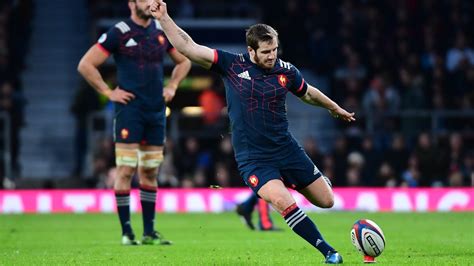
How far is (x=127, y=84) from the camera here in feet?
43.0

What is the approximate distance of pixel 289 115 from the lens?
82.3 ft

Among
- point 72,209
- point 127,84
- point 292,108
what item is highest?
point 127,84

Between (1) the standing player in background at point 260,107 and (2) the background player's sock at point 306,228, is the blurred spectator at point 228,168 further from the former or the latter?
(2) the background player's sock at point 306,228

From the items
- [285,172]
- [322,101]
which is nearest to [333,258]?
[285,172]

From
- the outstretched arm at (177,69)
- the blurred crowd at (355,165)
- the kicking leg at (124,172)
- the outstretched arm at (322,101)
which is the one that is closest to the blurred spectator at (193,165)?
the blurred crowd at (355,165)

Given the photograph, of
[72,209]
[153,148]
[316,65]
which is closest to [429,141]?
[316,65]

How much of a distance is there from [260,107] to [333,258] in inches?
62.8

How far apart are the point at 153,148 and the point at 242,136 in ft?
10.2

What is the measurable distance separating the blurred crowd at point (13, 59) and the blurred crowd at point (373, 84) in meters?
1.82

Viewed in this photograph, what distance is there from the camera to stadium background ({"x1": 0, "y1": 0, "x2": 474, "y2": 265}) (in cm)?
2188

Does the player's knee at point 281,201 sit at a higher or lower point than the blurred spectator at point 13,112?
higher

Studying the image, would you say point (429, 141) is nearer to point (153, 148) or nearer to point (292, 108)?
point (292, 108)

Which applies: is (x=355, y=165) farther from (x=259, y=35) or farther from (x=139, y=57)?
(x=259, y=35)

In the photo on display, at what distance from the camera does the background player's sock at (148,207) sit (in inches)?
516
